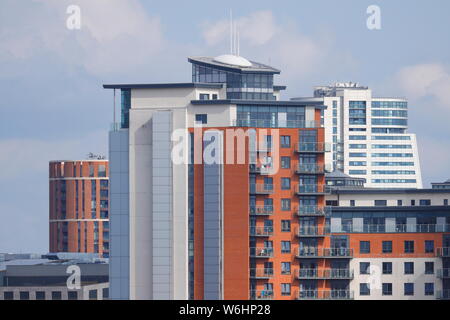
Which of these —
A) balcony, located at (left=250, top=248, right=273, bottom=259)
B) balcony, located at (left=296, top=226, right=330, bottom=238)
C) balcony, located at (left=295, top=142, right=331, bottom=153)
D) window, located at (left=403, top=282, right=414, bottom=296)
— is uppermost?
balcony, located at (left=295, top=142, right=331, bottom=153)

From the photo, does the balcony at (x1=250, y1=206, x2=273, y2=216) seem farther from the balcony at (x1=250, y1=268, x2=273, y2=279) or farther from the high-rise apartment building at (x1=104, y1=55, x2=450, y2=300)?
the balcony at (x1=250, y1=268, x2=273, y2=279)

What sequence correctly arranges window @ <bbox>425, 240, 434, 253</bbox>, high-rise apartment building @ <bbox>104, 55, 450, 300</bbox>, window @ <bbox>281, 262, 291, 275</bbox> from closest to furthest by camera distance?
high-rise apartment building @ <bbox>104, 55, 450, 300</bbox>
window @ <bbox>281, 262, 291, 275</bbox>
window @ <bbox>425, 240, 434, 253</bbox>

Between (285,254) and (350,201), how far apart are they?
15.6 metres

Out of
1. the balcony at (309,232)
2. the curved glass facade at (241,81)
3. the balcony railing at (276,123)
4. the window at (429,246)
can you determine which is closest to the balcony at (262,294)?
the balcony at (309,232)

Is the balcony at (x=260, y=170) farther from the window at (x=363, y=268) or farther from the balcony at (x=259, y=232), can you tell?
the window at (x=363, y=268)

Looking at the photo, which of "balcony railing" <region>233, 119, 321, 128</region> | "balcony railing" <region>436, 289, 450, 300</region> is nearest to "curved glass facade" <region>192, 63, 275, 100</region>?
"balcony railing" <region>233, 119, 321, 128</region>

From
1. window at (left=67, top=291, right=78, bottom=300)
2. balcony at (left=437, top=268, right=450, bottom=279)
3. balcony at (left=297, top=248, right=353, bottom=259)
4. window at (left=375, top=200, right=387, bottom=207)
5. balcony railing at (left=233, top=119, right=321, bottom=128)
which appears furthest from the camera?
window at (left=67, top=291, right=78, bottom=300)

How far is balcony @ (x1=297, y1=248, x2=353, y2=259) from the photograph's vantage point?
114 m

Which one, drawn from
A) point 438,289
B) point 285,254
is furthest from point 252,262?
point 438,289

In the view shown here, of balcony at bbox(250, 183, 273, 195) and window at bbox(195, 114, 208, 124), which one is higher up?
window at bbox(195, 114, 208, 124)

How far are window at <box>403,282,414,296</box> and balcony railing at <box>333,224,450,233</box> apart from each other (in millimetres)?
5149

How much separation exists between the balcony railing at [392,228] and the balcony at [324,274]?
177 inches

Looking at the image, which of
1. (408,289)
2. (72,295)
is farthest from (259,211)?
(72,295)
